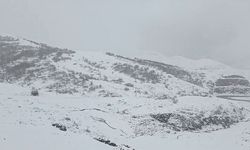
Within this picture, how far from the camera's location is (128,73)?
306ft

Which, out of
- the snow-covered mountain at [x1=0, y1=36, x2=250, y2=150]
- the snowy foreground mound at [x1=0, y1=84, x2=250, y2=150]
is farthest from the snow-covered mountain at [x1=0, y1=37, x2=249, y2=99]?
the snowy foreground mound at [x1=0, y1=84, x2=250, y2=150]

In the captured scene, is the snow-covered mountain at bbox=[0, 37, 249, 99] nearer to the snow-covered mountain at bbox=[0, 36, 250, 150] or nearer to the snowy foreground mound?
the snow-covered mountain at bbox=[0, 36, 250, 150]

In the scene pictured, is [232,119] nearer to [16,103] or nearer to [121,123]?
[121,123]

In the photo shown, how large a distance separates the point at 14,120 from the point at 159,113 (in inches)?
742

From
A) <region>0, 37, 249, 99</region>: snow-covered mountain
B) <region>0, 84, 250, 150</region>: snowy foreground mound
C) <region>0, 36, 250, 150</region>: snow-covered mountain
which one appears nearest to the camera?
<region>0, 84, 250, 150</region>: snowy foreground mound

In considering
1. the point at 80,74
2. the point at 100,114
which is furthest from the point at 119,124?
the point at 80,74

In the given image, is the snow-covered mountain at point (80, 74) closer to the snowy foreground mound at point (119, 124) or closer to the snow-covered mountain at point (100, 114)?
the snow-covered mountain at point (100, 114)

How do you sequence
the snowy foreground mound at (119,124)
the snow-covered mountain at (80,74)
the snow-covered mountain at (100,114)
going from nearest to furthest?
the snowy foreground mound at (119,124)
the snow-covered mountain at (100,114)
the snow-covered mountain at (80,74)

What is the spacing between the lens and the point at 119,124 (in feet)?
109

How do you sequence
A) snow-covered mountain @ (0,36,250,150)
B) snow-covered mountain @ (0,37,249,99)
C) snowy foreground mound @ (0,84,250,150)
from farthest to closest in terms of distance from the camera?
snow-covered mountain @ (0,37,249,99), snow-covered mountain @ (0,36,250,150), snowy foreground mound @ (0,84,250,150)

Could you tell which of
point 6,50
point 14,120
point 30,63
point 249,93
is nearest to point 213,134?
point 14,120

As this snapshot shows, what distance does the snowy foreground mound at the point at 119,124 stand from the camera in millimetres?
21078

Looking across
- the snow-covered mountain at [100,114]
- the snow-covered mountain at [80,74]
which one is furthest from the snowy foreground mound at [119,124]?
the snow-covered mountain at [80,74]

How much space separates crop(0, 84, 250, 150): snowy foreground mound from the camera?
21.1m
